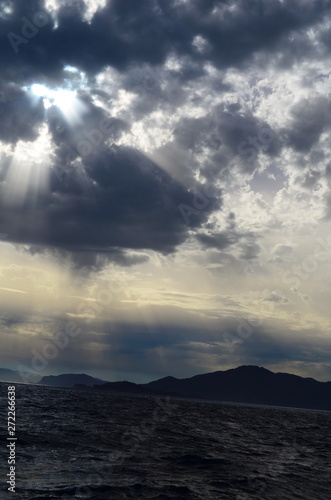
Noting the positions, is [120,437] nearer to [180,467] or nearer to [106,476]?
[180,467]

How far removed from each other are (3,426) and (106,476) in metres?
24.9

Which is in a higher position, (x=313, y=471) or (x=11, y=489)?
(x=11, y=489)

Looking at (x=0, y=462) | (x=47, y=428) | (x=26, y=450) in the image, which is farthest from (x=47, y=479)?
(x=47, y=428)

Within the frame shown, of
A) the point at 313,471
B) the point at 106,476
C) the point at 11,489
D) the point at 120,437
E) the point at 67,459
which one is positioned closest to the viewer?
the point at 11,489

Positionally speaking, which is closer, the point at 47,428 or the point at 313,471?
the point at 313,471

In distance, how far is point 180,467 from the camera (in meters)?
28.2

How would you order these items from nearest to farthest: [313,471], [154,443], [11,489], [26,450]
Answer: [11,489], [26,450], [313,471], [154,443]

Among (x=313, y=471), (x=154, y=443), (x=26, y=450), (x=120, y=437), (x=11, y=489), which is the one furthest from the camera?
(x=120, y=437)

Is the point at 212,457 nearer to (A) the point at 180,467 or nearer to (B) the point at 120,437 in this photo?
(A) the point at 180,467

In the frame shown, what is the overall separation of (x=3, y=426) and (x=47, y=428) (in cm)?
449

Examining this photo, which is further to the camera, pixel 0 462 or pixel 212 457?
pixel 212 457

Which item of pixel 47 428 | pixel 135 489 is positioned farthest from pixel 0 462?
pixel 47 428

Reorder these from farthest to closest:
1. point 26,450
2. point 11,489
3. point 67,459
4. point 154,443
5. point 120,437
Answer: point 120,437
point 154,443
point 26,450
point 67,459
point 11,489

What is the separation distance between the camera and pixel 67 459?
27.3 metres
